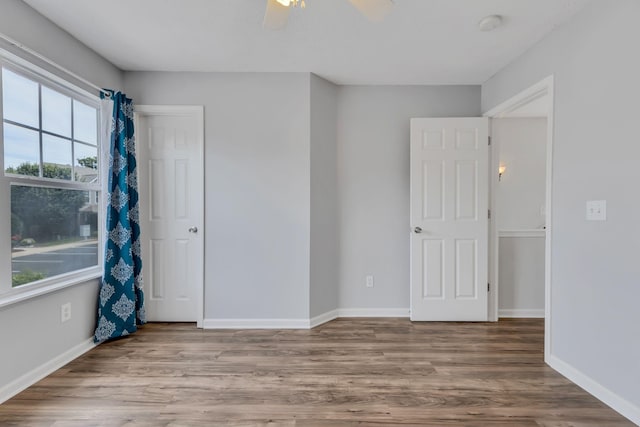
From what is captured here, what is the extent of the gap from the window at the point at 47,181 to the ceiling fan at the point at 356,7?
169 cm

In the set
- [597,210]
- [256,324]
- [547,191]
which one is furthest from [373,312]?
[597,210]

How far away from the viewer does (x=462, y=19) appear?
2.12 metres

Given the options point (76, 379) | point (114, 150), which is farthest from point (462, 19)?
point (76, 379)

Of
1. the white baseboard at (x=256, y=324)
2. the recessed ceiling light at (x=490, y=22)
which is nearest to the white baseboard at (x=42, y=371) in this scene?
the white baseboard at (x=256, y=324)

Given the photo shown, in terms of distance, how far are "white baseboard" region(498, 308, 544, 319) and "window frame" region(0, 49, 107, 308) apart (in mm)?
3917

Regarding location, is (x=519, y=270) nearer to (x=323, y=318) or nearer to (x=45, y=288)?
(x=323, y=318)

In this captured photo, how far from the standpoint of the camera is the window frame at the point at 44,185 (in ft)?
6.13

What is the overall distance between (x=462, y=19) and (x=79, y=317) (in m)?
3.58

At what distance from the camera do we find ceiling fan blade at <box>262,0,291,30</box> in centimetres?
151

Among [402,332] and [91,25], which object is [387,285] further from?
[91,25]

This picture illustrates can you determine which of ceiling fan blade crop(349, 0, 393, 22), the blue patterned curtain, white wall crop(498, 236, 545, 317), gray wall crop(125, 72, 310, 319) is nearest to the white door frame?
white wall crop(498, 236, 545, 317)

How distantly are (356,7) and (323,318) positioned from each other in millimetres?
2609

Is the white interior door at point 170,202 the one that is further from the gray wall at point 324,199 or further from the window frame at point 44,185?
the gray wall at point 324,199

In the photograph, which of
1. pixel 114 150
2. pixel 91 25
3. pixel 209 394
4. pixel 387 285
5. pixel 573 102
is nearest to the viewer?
pixel 209 394
